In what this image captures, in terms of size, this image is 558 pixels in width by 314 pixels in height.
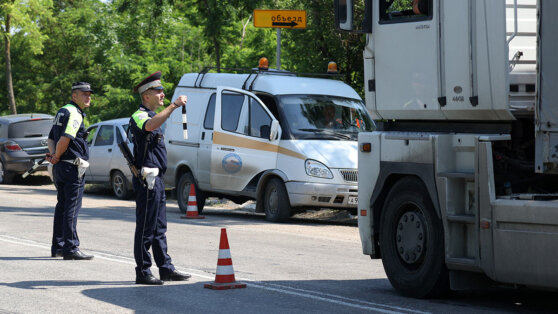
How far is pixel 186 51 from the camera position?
34.9 metres

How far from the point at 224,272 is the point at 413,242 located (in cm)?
173

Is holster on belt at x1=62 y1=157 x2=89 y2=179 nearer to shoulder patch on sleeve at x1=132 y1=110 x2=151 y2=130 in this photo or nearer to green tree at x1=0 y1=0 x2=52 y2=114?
→ shoulder patch on sleeve at x1=132 y1=110 x2=151 y2=130

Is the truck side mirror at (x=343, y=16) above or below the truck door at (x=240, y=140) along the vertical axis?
above

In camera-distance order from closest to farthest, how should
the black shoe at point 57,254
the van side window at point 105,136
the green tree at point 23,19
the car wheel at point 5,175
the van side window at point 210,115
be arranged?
the black shoe at point 57,254 → the van side window at point 210,115 → the van side window at point 105,136 → the car wheel at point 5,175 → the green tree at point 23,19

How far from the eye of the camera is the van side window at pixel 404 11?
8281mm

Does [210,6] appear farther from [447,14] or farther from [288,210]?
[447,14]

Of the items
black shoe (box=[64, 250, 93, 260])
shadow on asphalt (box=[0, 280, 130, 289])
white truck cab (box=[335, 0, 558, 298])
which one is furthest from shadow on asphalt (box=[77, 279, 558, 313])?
black shoe (box=[64, 250, 93, 260])

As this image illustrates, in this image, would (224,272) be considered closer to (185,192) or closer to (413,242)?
(413,242)

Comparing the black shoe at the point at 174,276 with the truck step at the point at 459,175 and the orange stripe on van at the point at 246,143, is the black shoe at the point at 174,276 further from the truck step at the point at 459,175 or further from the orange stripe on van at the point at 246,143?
the orange stripe on van at the point at 246,143

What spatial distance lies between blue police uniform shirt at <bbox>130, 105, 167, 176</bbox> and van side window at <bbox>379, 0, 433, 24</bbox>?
224cm

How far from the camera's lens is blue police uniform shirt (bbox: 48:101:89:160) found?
10.8m

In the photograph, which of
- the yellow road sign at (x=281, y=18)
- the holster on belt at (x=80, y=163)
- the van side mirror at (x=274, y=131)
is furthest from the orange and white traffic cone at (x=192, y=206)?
the holster on belt at (x=80, y=163)

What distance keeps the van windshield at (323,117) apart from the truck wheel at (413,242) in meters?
7.49

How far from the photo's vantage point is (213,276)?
977 centimetres
